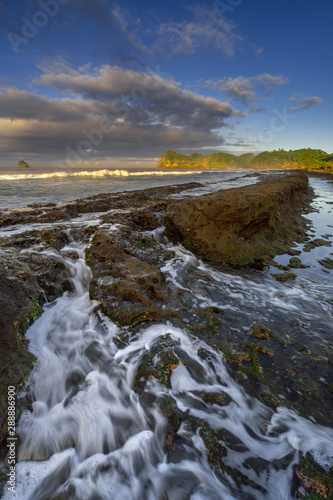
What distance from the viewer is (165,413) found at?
2707 millimetres

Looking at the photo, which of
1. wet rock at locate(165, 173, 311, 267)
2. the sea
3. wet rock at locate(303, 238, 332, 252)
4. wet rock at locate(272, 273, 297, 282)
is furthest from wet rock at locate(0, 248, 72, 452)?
wet rock at locate(303, 238, 332, 252)

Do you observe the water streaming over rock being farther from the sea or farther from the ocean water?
the ocean water

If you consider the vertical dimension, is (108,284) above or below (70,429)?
above

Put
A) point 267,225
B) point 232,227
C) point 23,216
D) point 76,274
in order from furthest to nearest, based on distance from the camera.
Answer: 1. point 23,216
2. point 267,225
3. point 232,227
4. point 76,274

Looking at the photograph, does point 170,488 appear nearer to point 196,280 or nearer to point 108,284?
point 108,284

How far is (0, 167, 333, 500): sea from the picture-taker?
86.4 inches

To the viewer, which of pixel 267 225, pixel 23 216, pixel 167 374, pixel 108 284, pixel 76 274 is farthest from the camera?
pixel 23 216

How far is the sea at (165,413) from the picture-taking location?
2.20 meters

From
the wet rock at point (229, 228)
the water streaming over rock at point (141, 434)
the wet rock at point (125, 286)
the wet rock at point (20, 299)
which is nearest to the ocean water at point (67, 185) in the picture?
the wet rock at point (20, 299)

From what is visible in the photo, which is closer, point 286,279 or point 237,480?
point 237,480

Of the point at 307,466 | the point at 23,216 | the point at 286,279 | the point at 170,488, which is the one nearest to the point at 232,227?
the point at 286,279

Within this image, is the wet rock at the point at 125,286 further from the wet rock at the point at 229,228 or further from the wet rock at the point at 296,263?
the wet rock at the point at 296,263

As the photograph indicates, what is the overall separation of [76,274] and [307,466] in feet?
17.6

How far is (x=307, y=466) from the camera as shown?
7.32 feet
